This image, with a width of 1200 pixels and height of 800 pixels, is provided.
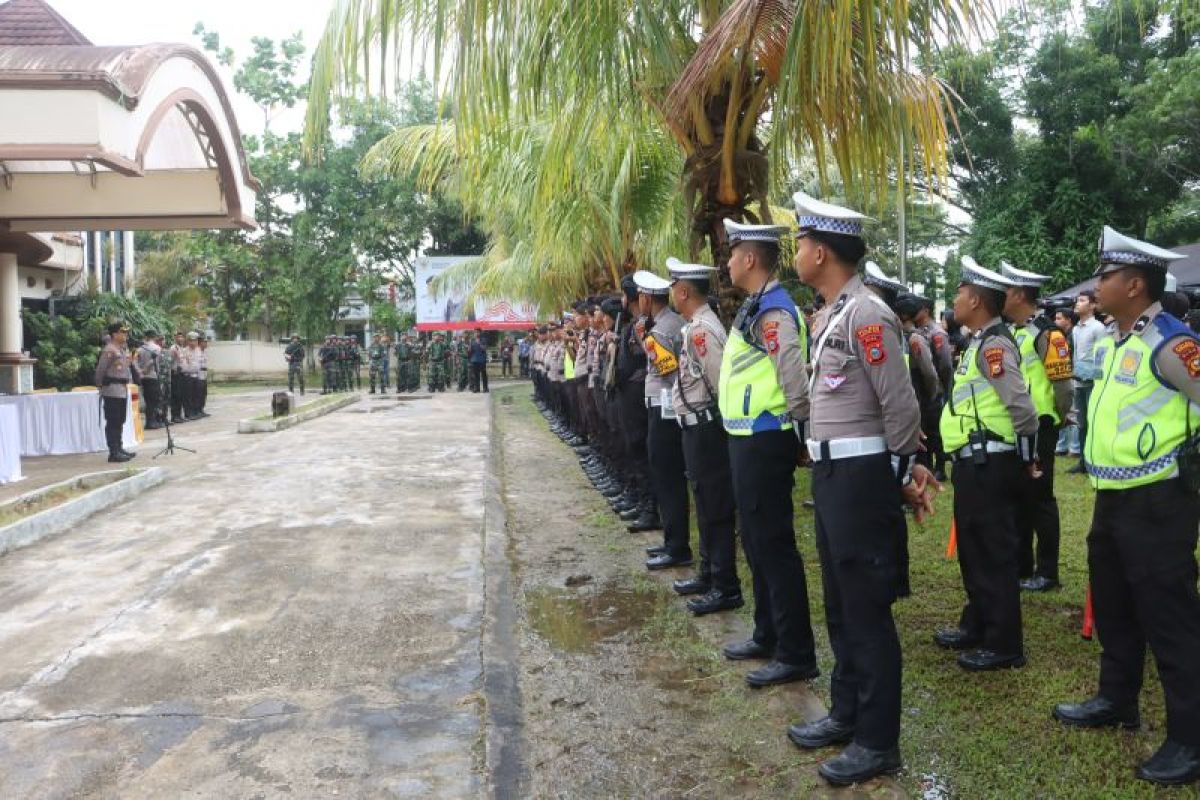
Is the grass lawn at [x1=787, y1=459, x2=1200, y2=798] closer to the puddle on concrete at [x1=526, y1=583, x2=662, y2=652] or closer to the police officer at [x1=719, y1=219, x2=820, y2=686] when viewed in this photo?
the police officer at [x1=719, y1=219, x2=820, y2=686]

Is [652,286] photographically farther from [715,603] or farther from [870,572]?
[870,572]

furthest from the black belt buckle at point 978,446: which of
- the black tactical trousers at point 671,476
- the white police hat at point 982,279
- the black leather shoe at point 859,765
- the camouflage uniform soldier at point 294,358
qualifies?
the camouflage uniform soldier at point 294,358

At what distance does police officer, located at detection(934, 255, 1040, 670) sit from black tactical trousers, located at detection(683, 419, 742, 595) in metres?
1.11

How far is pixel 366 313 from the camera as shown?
48.4 metres

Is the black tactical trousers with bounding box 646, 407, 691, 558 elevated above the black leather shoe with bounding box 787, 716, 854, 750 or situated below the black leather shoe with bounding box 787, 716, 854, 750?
above

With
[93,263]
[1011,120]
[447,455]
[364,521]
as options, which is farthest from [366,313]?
[364,521]

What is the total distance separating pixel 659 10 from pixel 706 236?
1.67 meters

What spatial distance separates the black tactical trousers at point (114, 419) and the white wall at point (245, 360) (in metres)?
22.7

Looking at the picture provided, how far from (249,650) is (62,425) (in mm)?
9920

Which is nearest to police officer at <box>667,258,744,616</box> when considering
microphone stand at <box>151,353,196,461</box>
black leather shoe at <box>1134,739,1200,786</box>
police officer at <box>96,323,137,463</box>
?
black leather shoe at <box>1134,739,1200,786</box>

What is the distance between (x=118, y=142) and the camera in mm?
9914

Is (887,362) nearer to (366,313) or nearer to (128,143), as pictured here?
(128,143)

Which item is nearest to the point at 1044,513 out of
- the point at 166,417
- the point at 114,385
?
the point at 114,385

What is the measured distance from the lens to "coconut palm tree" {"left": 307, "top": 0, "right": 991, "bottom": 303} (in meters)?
4.11
